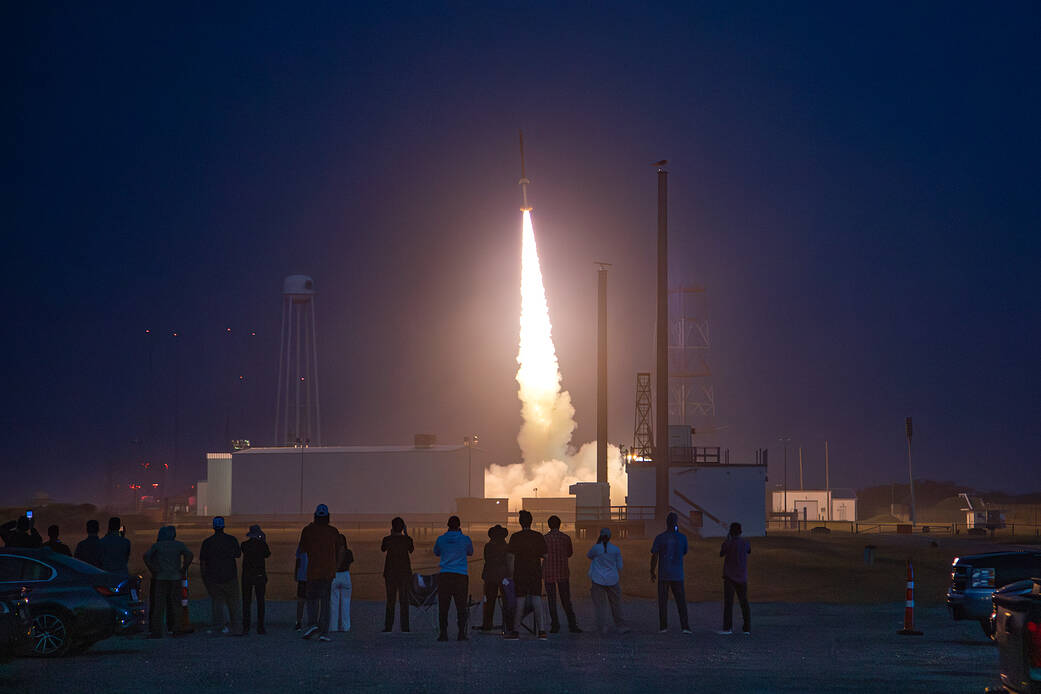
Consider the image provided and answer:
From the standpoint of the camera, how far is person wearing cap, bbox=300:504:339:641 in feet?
59.1

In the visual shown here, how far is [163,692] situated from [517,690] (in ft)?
12.3

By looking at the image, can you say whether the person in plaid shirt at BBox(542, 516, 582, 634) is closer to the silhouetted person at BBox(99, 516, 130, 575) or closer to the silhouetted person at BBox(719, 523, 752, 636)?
the silhouetted person at BBox(719, 523, 752, 636)

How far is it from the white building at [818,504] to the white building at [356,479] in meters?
45.5

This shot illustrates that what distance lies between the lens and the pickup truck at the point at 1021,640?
22.7 feet

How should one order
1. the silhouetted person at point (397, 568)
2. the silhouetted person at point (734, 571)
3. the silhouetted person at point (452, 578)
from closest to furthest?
the silhouetted person at point (452, 578), the silhouetted person at point (397, 568), the silhouetted person at point (734, 571)

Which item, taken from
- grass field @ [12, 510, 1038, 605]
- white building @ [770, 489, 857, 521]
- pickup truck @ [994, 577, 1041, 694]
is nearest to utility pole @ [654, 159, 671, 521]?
grass field @ [12, 510, 1038, 605]

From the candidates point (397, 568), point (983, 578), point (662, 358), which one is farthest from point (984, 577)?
point (662, 358)

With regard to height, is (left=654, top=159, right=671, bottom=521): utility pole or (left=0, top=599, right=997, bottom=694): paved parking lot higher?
(left=654, top=159, right=671, bottom=521): utility pole

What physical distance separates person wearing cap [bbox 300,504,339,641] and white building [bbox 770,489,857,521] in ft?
Result: 325

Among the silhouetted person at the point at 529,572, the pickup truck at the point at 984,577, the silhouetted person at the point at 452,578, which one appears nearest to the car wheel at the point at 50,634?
the silhouetted person at the point at 452,578

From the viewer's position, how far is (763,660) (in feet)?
49.4

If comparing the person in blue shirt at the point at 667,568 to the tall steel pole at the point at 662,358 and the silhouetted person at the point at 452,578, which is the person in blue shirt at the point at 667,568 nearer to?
the silhouetted person at the point at 452,578

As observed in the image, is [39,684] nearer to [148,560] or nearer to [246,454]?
[148,560]

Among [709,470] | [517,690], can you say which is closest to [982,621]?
[517,690]
